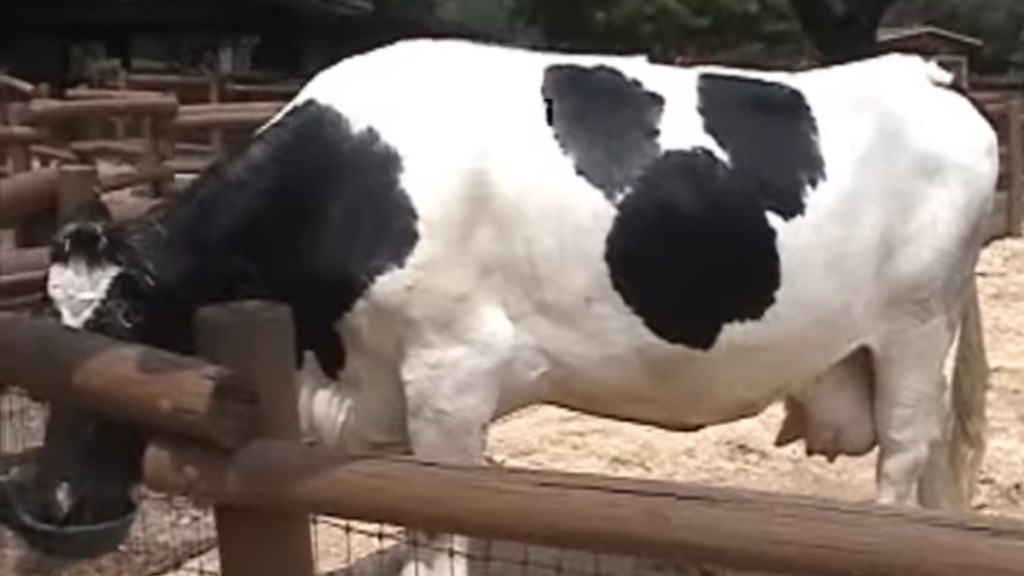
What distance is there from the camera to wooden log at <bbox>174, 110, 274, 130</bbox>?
29.1ft

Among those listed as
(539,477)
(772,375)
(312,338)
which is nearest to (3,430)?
(312,338)

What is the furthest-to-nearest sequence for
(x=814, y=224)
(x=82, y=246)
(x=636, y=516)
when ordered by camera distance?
1. (x=814, y=224)
2. (x=82, y=246)
3. (x=636, y=516)

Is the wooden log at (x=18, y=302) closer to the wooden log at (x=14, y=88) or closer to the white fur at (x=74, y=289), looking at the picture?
the white fur at (x=74, y=289)

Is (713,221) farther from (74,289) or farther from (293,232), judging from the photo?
(74,289)

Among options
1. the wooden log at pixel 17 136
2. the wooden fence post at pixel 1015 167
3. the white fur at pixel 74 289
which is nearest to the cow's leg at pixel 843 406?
the white fur at pixel 74 289

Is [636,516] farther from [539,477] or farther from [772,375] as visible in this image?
[772,375]

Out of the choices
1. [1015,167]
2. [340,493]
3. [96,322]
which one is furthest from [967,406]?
[1015,167]

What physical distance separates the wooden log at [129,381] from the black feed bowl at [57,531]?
0.36 meters

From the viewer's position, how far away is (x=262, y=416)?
2697 mm

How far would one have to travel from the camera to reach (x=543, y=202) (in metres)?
4.38

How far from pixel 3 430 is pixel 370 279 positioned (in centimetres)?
142

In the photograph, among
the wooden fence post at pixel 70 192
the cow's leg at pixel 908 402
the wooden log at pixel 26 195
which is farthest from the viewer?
the cow's leg at pixel 908 402

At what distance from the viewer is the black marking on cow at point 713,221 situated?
4.48 m

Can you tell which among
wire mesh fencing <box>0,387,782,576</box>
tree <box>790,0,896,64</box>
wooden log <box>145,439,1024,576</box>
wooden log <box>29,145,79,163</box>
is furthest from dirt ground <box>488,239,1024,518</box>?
tree <box>790,0,896,64</box>
